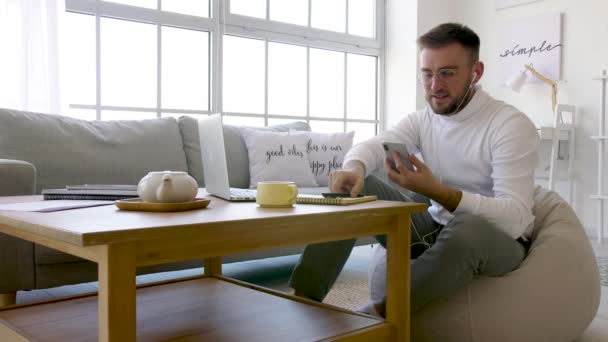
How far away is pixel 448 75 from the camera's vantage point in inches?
65.5

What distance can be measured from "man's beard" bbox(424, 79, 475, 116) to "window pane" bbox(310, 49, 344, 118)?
2.58 m

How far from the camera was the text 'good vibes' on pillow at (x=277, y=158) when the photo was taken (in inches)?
113

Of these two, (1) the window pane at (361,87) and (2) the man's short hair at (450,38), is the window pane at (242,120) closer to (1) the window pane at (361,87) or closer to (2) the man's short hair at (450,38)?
(1) the window pane at (361,87)

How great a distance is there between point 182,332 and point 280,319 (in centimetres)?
21

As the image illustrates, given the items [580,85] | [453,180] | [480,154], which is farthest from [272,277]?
[580,85]

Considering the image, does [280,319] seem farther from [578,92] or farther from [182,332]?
[578,92]

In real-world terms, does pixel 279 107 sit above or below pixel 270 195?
above

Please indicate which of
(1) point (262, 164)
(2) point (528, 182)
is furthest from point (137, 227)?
(1) point (262, 164)

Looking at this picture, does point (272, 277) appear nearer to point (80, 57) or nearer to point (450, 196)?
point (450, 196)

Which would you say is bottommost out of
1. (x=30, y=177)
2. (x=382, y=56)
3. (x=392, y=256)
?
(x=392, y=256)

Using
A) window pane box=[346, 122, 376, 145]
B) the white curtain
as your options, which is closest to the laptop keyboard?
the white curtain

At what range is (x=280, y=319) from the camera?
1.24 meters

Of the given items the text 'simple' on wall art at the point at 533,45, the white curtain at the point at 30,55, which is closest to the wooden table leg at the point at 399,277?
the white curtain at the point at 30,55

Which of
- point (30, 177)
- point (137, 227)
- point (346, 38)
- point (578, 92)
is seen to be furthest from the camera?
point (346, 38)
